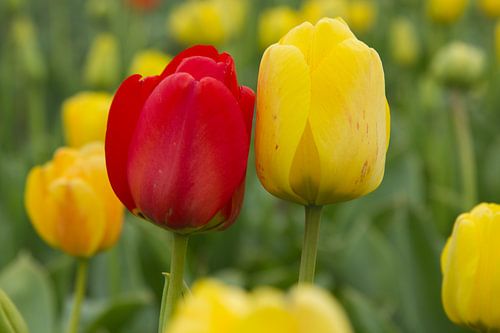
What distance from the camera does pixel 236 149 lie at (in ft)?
2.06

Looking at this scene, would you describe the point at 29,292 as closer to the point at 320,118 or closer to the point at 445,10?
the point at 320,118

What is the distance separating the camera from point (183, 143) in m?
0.63

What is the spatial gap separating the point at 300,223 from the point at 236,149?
4.14ft

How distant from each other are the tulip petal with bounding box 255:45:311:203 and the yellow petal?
39 centimetres

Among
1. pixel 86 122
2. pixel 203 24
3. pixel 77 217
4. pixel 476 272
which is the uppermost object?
pixel 476 272

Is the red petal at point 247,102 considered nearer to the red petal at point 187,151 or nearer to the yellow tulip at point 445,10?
the red petal at point 187,151

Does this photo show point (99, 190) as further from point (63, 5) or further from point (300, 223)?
point (63, 5)

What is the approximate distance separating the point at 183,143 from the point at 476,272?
0.85 ft

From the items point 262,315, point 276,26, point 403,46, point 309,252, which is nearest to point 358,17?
point 403,46

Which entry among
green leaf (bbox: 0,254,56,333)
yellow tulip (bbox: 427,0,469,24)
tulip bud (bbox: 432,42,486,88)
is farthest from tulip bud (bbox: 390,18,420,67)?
green leaf (bbox: 0,254,56,333)

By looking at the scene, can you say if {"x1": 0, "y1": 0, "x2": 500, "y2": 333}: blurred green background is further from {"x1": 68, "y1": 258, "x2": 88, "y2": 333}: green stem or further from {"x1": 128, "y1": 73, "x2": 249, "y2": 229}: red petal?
{"x1": 128, "y1": 73, "x2": 249, "y2": 229}: red petal

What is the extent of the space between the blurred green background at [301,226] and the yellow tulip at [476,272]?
459 millimetres

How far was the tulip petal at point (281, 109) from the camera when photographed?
63cm

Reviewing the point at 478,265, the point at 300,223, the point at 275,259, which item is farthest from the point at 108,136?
the point at 300,223
